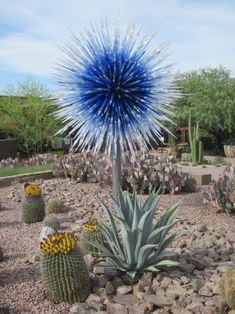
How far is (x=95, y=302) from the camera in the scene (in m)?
4.25

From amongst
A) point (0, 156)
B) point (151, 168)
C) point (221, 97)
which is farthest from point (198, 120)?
point (151, 168)

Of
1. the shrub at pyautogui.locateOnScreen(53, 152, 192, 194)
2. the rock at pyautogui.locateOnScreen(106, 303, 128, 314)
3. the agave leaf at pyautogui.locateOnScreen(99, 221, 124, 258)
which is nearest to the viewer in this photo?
the rock at pyautogui.locateOnScreen(106, 303, 128, 314)

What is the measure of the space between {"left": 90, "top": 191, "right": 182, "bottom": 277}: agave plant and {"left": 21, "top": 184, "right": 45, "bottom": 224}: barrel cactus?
2988mm

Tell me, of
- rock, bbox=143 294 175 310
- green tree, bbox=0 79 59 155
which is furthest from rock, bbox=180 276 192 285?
green tree, bbox=0 79 59 155

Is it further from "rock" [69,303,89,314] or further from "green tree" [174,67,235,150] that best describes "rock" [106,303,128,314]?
"green tree" [174,67,235,150]

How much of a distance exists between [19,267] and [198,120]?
23.1 meters

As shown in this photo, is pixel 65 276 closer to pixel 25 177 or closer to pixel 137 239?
pixel 137 239

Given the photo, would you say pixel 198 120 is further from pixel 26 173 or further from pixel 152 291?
pixel 152 291

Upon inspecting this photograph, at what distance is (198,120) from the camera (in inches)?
1079

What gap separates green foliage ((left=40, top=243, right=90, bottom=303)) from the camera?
4160mm

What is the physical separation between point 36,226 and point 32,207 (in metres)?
0.33

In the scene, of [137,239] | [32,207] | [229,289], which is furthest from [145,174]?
[229,289]

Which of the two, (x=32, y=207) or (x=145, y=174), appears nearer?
(x=32, y=207)

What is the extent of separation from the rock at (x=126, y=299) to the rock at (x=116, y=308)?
0.33 ft
